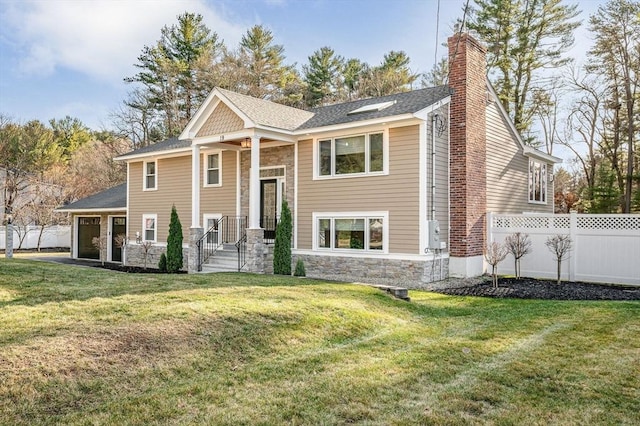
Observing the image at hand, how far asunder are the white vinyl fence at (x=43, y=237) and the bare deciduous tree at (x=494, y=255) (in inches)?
996

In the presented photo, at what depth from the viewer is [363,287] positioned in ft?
31.3

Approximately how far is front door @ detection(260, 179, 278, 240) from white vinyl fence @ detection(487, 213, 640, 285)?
6745 millimetres

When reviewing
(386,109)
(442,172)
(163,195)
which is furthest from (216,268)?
(442,172)

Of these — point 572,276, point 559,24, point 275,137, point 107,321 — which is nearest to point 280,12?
point 275,137

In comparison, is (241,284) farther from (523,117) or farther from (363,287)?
(523,117)

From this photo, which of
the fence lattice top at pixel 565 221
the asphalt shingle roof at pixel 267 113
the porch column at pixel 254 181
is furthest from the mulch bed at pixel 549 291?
the asphalt shingle roof at pixel 267 113

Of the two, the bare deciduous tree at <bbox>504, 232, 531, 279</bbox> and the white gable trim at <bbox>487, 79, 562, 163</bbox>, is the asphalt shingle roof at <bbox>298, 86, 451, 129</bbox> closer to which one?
the white gable trim at <bbox>487, 79, 562, 163</bbox>

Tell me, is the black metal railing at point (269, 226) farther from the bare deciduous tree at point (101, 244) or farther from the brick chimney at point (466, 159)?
the bare deciduous tree at point (101, 244)

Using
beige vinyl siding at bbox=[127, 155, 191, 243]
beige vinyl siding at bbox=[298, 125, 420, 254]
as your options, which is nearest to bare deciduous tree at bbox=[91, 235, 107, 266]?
beige vinyl siding at bbox=[127, 155, 191, 243]

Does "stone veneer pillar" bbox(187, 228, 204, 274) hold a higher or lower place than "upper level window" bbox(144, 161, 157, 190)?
lower

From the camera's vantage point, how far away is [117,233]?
20.9m

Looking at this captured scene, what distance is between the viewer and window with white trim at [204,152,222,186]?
54.7 ft

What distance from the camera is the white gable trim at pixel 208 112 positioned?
13.6 meters

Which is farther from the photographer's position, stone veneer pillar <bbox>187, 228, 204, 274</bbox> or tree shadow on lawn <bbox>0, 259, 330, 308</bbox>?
stone veneer pillar <bbox>187, 228, 204, 274</bbox>
